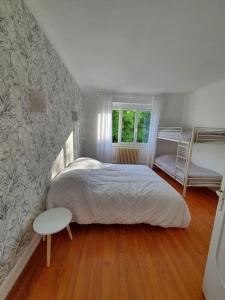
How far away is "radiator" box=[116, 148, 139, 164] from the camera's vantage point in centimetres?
471

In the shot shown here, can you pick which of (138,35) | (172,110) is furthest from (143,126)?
(138,35)

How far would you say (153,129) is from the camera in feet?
14.9

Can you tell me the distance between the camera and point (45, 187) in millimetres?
1805

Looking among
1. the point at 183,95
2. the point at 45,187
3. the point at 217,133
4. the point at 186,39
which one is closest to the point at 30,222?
the point at 45,187

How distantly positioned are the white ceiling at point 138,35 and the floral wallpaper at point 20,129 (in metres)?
0.28

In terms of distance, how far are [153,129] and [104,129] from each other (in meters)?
1.50

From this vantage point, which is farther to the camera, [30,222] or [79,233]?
[79,233]

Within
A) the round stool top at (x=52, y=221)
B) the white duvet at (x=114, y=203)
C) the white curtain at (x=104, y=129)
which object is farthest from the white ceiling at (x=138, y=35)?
the round stool top at (x=52, y=221)

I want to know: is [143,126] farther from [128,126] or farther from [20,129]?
[20,129]

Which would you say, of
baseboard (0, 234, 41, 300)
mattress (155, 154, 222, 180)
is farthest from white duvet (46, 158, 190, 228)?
mattress (155, 154, 222, 180)

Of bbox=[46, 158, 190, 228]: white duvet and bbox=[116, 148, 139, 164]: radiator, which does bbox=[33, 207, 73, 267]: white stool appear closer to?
bbox=[46, 158, 190, 228]: white duvet

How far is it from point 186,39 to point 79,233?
264 cm

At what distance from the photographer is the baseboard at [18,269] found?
114cm

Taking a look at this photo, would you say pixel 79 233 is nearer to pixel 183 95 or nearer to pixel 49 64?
pixel 49 64
